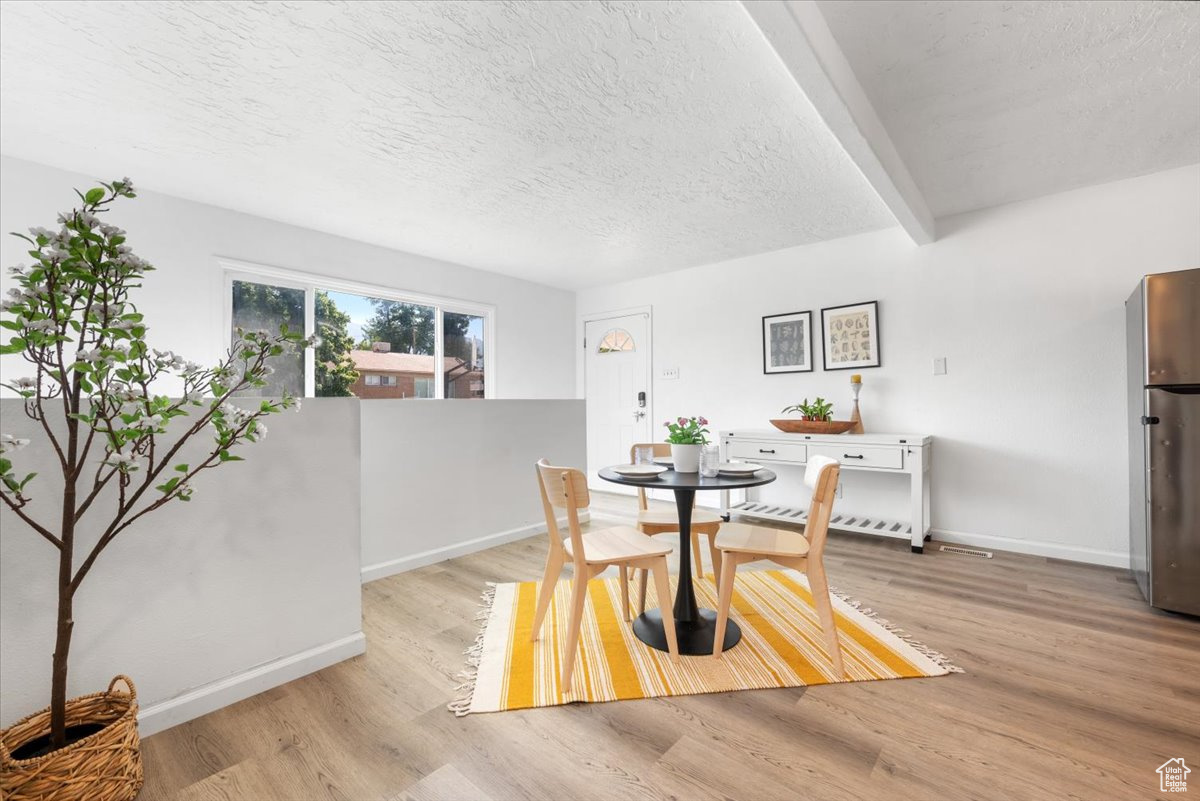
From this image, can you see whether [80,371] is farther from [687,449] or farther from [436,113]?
[687,449]

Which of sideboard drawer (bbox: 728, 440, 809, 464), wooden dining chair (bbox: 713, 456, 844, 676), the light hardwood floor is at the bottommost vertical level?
the light hardwood floor

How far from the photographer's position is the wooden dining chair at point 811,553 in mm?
1912

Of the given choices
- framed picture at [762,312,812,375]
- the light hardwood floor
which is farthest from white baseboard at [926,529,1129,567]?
framed picture at [762,312,812,375]

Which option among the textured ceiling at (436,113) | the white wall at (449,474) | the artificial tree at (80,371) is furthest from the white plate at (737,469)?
the white wall at (449,474)

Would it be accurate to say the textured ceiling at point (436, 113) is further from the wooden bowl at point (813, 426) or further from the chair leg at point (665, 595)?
the chair leg at point (665, 595)

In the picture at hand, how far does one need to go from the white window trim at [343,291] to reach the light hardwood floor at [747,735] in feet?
7.04

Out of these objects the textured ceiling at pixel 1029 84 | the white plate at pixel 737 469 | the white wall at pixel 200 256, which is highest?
the textured ceiling at pixel 1029 84

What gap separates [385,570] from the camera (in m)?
3.05

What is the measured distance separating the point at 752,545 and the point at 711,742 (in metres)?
0.70

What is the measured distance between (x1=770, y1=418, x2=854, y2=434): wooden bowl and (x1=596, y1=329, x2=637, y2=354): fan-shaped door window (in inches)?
78.6

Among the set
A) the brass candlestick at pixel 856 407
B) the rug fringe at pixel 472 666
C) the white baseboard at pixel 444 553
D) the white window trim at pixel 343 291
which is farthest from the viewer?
the brass candlestick at pixel 856 407

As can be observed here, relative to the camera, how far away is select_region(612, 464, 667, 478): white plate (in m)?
2.22

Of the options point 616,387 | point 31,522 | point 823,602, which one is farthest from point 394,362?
point 823,602

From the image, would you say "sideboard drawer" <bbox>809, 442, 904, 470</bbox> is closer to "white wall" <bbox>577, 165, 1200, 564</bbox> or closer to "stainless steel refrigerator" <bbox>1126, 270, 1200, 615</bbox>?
"white wall" <bbox>577, 165, 1200, 564</bbox>
